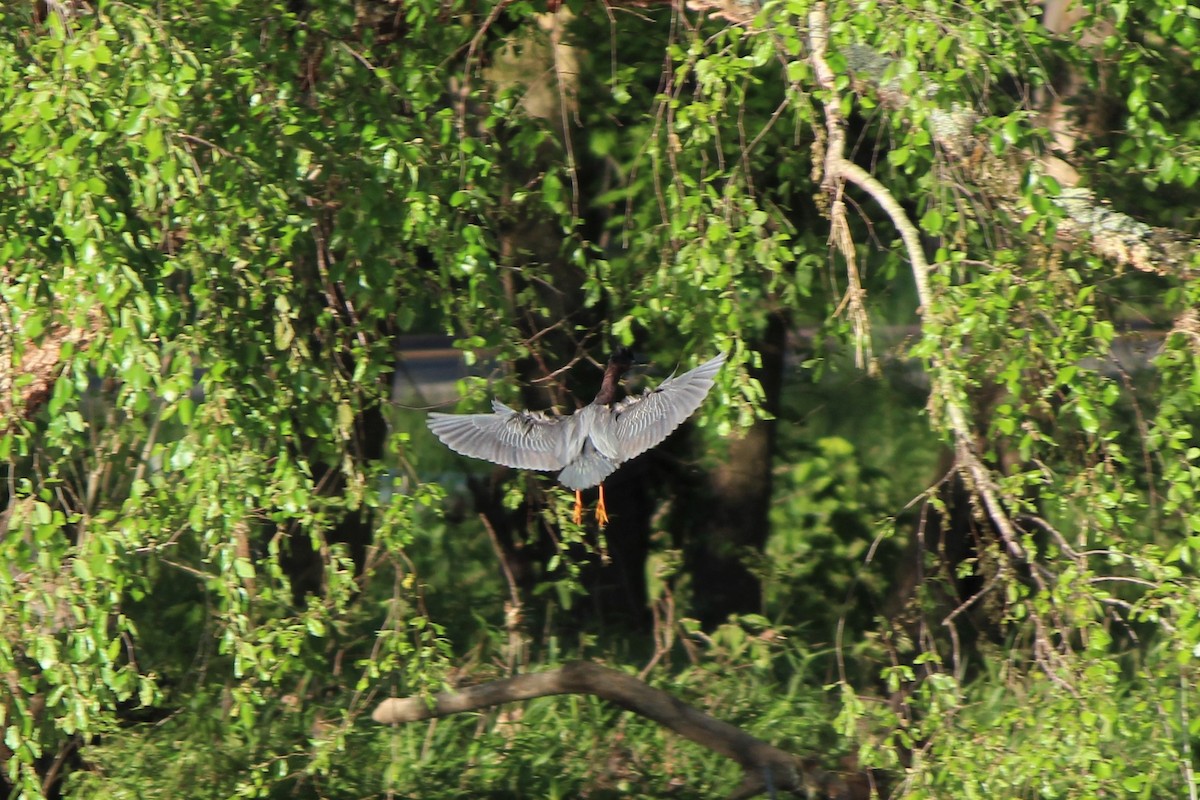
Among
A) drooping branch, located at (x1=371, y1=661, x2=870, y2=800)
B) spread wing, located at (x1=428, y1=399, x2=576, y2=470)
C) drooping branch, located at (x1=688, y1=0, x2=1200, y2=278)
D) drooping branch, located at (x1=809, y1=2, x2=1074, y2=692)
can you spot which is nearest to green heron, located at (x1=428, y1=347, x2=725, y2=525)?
spread wing, located at (x1=428, y1=399, x2=576, y2=470)

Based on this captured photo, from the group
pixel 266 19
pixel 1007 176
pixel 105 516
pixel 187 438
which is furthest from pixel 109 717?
pixel 1007 176

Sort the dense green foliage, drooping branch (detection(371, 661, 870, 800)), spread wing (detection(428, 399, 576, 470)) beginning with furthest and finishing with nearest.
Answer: drooping branch (detection(371, 661, 870, 800)) < spread wing (detection(428, 399, 576, 470)) < the dense green foliage

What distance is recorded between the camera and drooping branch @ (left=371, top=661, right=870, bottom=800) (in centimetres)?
566

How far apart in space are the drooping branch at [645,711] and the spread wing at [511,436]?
1449 millimetres

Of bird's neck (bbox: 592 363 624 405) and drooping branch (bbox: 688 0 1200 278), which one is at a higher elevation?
drooping branch (bbox: 688 0 1200 278)

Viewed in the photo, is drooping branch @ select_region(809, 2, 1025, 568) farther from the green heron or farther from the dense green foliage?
the green heron

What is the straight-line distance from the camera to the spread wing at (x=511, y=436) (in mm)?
4453

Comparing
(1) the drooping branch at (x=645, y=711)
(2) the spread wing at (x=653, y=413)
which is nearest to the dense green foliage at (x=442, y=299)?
(2) the spread wing at (x=653, y=413)

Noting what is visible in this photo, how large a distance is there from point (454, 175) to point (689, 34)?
924 millimetres

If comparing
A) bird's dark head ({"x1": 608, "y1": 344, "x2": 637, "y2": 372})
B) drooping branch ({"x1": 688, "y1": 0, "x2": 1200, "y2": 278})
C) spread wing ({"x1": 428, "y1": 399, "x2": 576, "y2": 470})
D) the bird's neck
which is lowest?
spread wing ({"x1": 428, "y1": 399, "x2": 576, "y2": 470})

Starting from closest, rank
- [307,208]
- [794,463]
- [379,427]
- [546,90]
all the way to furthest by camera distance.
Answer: [307,208] → [379,427] → [546,90] → [794,463]

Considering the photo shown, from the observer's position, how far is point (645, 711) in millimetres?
5703

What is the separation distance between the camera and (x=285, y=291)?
4.45 m

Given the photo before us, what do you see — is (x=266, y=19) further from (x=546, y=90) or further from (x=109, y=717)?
(x=546, y=90)
